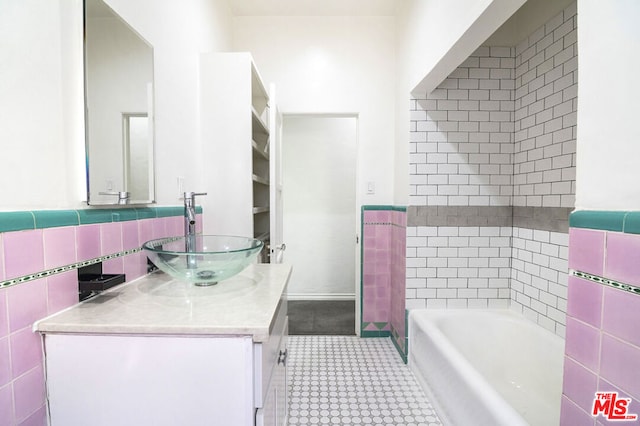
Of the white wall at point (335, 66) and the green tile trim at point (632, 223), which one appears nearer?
the green tile trim at point (632, 223)

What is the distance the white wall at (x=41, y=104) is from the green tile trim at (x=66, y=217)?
23 millimetres

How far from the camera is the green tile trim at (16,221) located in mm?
702

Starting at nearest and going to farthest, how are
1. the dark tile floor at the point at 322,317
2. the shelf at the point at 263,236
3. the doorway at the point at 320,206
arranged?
the shelf at the point at 263,236 < the dark tile floor at the point at 322,317 < the doorway at the point at 320,206

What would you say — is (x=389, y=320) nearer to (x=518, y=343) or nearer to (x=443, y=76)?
(x=518, y=343)

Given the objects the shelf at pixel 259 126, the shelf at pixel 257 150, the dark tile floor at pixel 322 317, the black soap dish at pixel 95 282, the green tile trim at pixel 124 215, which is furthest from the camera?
the dark tile floor at pixel 322 317

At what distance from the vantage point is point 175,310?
35.5 inches

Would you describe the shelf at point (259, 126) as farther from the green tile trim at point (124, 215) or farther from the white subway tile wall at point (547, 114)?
the white subway tile wall at point (547, 114)

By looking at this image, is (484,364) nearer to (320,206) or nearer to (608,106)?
(608,106)

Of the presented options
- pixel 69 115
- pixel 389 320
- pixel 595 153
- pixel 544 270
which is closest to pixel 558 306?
pixel 544 270

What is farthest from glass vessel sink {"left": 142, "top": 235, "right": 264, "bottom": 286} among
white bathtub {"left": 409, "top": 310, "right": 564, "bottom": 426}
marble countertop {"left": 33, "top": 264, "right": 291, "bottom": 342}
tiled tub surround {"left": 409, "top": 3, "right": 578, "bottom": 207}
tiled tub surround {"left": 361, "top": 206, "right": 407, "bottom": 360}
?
tiled tub surround {"left": 361, "top": 206, "right": 407, "bottom": 360}

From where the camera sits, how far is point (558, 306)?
5.93 ft

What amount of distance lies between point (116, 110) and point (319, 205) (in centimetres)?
275

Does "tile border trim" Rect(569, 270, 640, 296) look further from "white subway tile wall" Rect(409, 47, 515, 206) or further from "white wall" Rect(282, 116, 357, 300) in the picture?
"white wall" Rect(282, 116, 357, 300)

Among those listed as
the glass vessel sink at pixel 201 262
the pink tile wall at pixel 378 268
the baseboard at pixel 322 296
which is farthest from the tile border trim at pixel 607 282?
the baseboard at pixel 322 296
